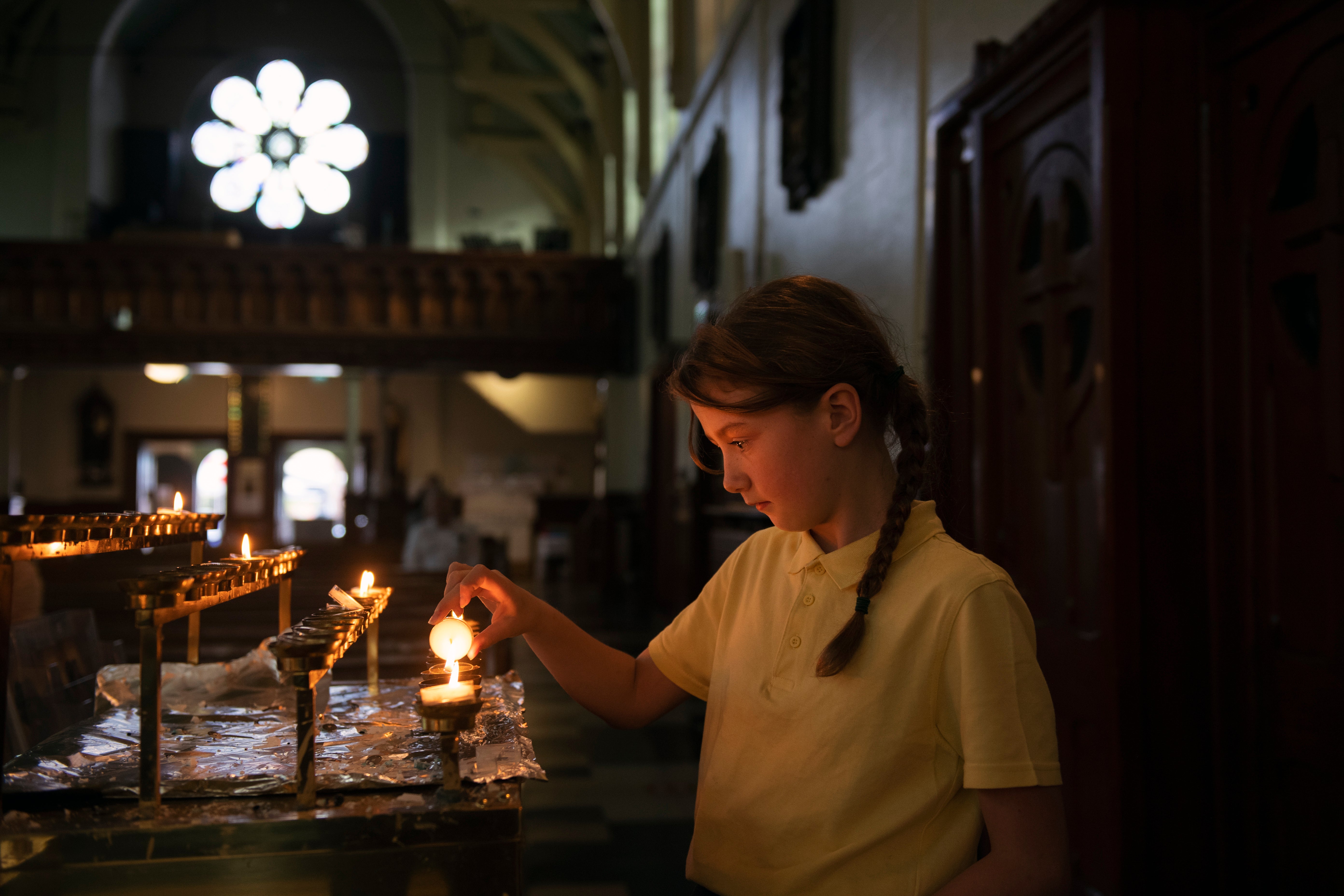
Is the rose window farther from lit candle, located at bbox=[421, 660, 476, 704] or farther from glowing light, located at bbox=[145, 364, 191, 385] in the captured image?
lit candle, located at bbox=[421, 660, 476, 704]

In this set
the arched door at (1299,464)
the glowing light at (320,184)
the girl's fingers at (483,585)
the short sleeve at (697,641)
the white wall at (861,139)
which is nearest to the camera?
the girl's fingers at (483,585)

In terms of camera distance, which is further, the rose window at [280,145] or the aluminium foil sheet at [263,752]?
the rose window at [280,145]

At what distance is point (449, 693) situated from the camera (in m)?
0.99

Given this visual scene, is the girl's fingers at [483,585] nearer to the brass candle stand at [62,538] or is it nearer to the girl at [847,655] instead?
the girl at [847,655]

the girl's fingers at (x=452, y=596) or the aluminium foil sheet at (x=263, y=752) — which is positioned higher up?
the girl's fingers at (x=452, y=596)

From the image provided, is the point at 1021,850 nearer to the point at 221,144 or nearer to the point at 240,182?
the point at 240,182

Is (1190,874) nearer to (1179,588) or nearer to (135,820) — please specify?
(1179,588)

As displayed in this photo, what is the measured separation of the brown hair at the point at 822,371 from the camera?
4.10 feet

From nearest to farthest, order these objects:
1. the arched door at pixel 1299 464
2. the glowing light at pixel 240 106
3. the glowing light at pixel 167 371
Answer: the arched door at pixel 1299 464
the glowing light at pixel 167 371
the glowing light at pixel 240 106

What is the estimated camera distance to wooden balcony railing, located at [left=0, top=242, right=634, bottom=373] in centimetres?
1111

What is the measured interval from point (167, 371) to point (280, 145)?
20.3 ft

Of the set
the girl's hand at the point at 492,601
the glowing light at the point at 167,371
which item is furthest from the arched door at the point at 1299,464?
the glowing light at the point at 167,371

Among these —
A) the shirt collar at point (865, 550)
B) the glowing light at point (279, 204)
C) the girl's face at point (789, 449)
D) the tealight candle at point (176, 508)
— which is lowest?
the shirt collar at point (865, 550)

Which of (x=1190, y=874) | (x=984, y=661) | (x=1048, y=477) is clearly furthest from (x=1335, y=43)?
(x=1190, y=874)
